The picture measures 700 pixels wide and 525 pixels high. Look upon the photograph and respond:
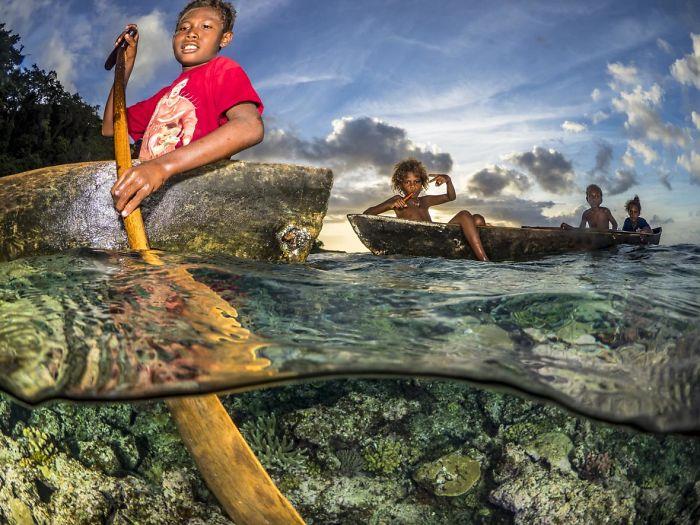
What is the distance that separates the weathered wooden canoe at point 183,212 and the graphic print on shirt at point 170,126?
21cm

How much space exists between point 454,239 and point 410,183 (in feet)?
10.8

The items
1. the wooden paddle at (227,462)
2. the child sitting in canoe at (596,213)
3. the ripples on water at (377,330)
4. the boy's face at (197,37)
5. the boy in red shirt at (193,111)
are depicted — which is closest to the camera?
the ripples on water at (377,330)

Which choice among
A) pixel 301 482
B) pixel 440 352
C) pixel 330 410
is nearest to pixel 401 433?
pixel 330 410

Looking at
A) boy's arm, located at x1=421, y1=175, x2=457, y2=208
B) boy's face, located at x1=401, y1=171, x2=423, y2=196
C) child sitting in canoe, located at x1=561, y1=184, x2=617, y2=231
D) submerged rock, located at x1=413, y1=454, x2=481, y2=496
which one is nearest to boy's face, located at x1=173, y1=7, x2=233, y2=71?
submerged rock, located at x1=413, y1=454, x2=481, y2=496

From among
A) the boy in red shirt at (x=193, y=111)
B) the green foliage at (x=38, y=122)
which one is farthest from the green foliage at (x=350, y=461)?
the green foliage at (x=38, y=122)

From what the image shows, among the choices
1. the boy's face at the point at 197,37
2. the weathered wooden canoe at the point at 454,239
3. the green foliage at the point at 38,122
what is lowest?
the weathered wooden canoe at the point at 454,239

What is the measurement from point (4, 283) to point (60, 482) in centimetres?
99

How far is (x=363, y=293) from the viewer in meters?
2.40

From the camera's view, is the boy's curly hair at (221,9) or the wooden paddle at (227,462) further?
the boy's curly hair at (221,9)

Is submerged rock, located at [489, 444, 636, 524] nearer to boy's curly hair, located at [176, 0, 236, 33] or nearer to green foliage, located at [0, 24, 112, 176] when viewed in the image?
boy's curly hair, located at [176, 0, 236, 33]

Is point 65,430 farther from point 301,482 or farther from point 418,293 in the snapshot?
point 418,293

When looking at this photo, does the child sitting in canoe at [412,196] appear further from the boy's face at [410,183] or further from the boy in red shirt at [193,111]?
the boy in red shirt at [193,111]

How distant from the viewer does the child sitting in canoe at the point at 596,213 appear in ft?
35.9

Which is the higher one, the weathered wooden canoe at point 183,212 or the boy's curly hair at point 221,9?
the boy's curly hair at point 221,9
